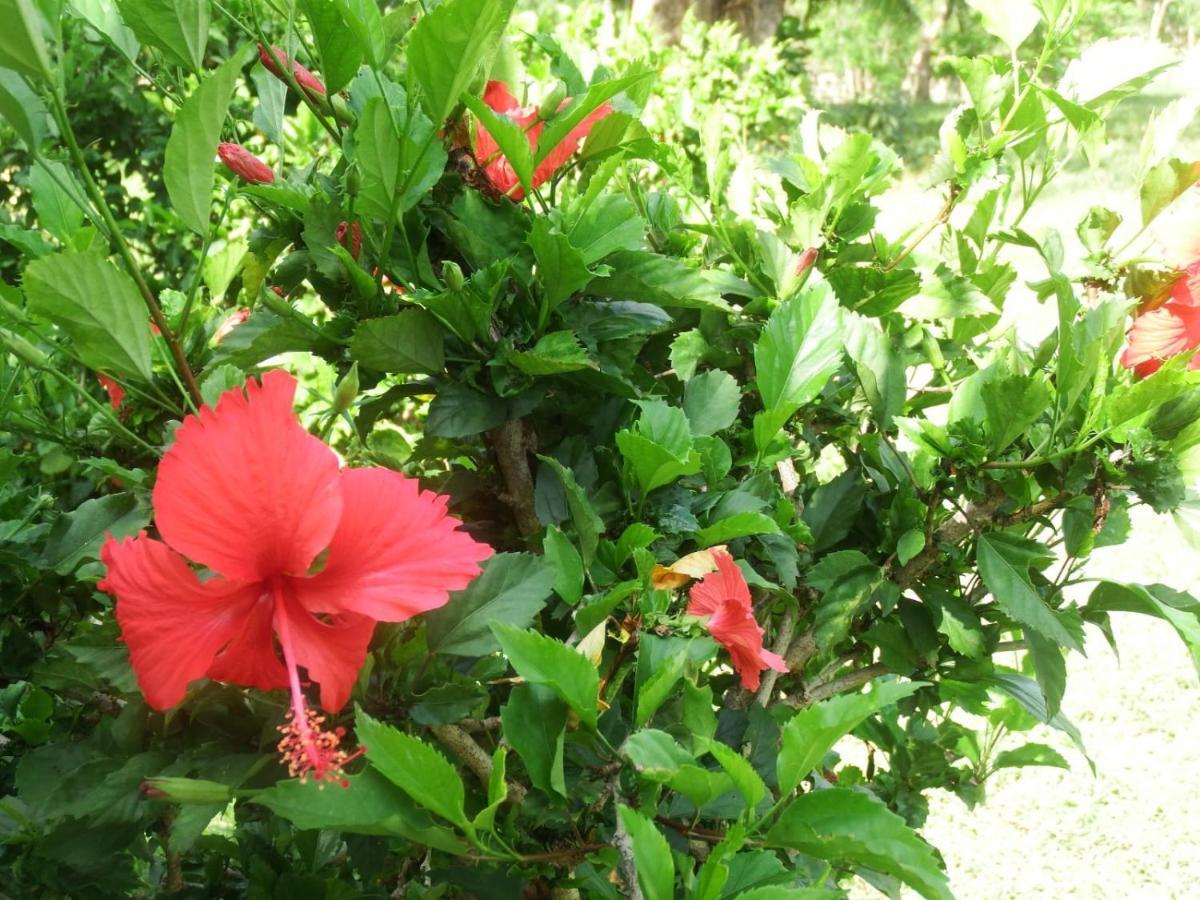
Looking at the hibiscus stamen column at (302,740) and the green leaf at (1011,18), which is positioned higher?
the green leaf at (1011,18)

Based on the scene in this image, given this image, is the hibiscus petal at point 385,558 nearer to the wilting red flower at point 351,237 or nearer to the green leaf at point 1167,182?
the wilting red flower at point 351,237

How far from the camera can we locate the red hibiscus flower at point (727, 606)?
70 centimetres

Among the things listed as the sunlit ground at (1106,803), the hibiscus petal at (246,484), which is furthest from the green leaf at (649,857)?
the sunlit ground at (1106,803)

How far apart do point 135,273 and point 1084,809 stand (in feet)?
9.01

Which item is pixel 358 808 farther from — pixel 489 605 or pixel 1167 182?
pixel 1167 182

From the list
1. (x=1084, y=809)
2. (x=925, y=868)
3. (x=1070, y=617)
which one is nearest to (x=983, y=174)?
(x=1070, y=617)

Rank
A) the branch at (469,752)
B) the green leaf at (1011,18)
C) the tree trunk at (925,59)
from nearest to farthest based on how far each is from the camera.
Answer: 1. the branch at (469,752)
2. the green leaf at (1011,18)
3. the tree trunk at (925,59)

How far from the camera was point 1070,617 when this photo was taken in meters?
0.84

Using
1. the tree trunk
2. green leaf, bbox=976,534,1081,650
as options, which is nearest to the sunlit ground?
green leaf, bbox=976,534,1081,650

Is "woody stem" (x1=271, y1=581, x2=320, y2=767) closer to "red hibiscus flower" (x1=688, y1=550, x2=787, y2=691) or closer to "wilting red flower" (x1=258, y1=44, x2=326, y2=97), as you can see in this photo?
"red hibiscus flower" (x1=688, y1=550, x2=787, y2=691)

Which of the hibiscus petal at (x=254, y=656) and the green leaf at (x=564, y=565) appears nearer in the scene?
the hibiscus petal at (x=254, y=656)

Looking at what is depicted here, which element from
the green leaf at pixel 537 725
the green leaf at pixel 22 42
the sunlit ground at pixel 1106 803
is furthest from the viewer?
the sunlit ground at pixel 1106 803

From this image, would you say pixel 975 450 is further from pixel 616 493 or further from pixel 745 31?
pixel 745 31

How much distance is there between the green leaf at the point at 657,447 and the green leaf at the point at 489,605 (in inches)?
3.7
